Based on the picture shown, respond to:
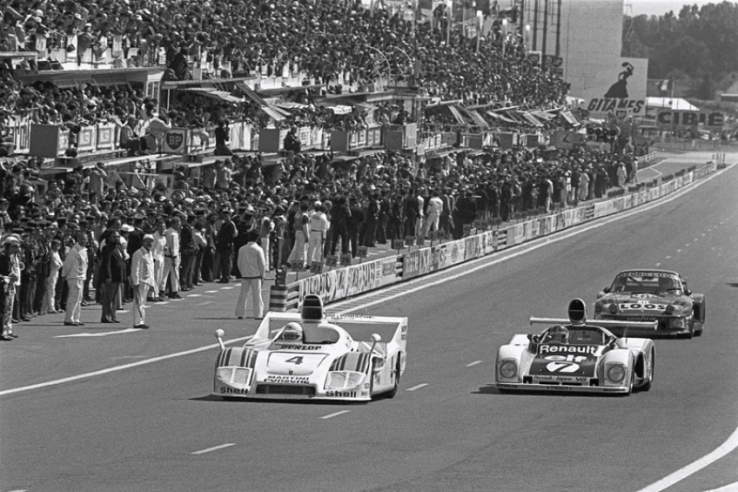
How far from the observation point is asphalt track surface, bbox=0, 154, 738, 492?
14.1m

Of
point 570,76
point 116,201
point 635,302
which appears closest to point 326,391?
point 635,302

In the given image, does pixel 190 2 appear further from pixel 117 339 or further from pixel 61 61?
pixel 117 339

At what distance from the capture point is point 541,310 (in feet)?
112

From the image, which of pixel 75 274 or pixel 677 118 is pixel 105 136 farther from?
pixel 677 118

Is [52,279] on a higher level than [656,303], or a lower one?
higher

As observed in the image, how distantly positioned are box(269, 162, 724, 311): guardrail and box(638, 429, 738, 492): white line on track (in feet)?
A: 48.9

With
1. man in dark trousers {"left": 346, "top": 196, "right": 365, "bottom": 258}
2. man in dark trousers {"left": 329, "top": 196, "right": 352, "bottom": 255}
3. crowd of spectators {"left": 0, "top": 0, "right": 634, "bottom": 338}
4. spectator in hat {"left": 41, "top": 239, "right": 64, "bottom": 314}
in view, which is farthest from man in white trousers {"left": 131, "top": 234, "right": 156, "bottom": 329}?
man in dark trousers {"left": 346, "top": 196, "right": 365, "bottom": 258}

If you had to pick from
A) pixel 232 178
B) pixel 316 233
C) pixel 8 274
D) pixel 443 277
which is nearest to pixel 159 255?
pixel 8 274

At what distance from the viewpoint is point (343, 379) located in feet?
63.7

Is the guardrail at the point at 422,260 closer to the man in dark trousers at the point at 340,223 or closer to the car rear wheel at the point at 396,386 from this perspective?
the man in dark trousers at the point at 340,223

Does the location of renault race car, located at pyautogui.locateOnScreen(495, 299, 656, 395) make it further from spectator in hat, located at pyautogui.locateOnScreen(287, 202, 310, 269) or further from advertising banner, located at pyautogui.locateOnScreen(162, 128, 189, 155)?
advertising banner, located at pyautogui.locateOnScreen(162, 128, 189, 155)

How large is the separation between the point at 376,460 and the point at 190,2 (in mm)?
36873

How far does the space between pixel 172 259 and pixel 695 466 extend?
18.0m

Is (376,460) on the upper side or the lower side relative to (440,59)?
lower
